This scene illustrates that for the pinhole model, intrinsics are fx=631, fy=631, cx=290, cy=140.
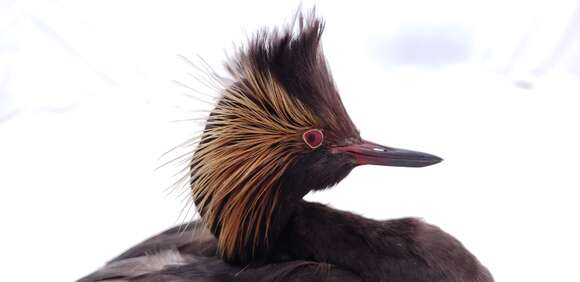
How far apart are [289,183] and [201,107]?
74 cm

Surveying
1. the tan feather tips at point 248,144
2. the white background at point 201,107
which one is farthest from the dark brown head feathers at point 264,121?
the white background at point 201,107

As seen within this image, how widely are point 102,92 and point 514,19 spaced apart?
6.48ft

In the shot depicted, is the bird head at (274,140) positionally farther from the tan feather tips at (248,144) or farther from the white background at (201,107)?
the white background at (201,107)

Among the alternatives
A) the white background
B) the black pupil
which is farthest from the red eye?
the white background

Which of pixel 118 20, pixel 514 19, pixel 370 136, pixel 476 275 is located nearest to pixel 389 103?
pixel 370 136

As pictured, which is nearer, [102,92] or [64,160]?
[64,160]

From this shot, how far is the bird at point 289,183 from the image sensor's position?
1229 mm

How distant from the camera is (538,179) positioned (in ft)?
7.77

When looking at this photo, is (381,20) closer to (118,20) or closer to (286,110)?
(118,20)

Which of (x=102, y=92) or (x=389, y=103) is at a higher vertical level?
(x=102, y=92)

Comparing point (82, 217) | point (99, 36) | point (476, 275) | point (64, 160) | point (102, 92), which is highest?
point (99, 36)

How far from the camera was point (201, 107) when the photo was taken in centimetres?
194

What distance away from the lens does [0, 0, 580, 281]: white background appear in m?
2.11

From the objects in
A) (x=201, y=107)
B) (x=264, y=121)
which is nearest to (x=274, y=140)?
(x=264, y=121)
